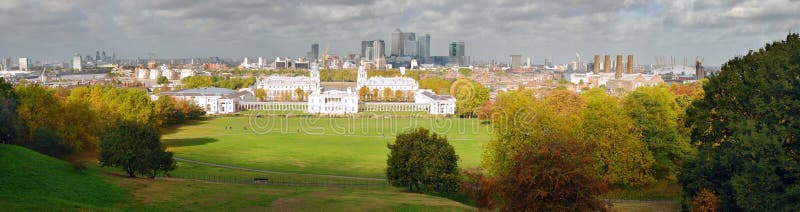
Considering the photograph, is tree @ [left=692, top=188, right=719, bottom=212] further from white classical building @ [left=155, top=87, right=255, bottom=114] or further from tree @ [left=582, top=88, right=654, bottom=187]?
white classical building @ [left=155, top=87, right=255, bottom=114]

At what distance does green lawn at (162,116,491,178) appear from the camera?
3841 cm

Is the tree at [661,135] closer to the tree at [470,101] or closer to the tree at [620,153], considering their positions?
the tree at [620,153]

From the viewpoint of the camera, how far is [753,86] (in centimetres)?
1959

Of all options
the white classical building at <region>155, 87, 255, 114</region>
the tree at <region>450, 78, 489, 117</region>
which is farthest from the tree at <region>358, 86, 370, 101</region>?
the tree at <region>450, 78, 489, 117</region>

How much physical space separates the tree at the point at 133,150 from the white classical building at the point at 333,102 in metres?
63.0

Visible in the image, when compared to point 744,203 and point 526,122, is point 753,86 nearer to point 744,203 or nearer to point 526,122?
point 744,203

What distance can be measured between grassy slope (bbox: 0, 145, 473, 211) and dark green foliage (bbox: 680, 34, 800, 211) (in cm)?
785

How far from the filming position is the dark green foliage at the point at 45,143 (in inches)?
1241

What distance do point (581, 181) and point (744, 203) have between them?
563cm

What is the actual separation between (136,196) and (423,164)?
10.8 meters

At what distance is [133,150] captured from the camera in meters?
27.4

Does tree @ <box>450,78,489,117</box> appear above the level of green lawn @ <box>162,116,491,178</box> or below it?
above

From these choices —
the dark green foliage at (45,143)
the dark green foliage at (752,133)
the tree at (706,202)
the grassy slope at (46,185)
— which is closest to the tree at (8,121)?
the dark green foliage at (45,143)

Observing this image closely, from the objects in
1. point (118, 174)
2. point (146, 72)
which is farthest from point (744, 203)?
point (146, 72)
